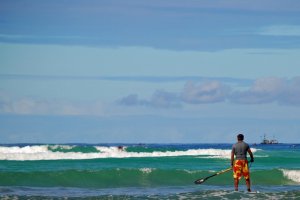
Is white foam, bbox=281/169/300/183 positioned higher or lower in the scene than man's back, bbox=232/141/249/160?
lower

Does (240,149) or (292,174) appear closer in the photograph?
(240,149)

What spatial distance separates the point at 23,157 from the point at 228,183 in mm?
21661

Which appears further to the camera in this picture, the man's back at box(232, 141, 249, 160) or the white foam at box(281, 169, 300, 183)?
the white foam at box(281, 169, 300, 183)

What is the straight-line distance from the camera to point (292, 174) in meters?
28.9

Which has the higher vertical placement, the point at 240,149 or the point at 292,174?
the point at 240,149

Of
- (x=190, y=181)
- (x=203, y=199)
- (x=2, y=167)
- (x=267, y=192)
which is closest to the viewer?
(x=203, y=199)

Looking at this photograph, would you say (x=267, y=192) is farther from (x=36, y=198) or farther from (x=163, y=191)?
(x=36, y=198)

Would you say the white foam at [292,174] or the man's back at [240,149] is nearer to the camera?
the man's back at [240,149]

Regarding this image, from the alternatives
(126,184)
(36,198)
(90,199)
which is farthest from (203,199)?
(126,184)

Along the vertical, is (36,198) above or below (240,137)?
below

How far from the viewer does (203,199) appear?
19031 millimetres

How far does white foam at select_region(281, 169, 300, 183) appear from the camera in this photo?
28509 millimetres

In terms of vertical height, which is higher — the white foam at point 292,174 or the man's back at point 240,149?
the man's back at point 240,149

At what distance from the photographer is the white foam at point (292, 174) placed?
93.5 ft
